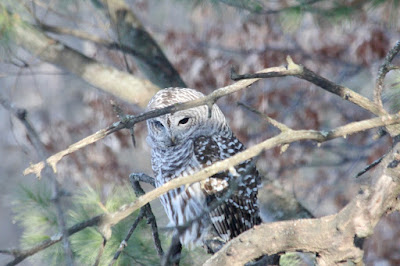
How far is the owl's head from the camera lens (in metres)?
2.95

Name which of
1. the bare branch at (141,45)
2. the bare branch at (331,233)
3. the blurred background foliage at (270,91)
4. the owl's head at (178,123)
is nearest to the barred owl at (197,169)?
the owl's head at (178,123)

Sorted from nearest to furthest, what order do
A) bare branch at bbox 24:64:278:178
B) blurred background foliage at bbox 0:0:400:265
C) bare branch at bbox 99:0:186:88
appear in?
1. bare branch at bbox 24:64:278:178
2. bare branch at bbox 99:0:186:88
3. blurred background foliage at bbox 0:0:400:265

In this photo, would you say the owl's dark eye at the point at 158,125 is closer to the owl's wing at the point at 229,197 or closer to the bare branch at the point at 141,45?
the owl's wing at the point at 229,197

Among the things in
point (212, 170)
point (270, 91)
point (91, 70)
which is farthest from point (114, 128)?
point (270, 91)

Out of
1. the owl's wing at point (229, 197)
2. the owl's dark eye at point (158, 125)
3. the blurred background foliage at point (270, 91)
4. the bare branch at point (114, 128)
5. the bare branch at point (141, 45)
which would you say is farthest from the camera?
the blurred background foliage at point (270, 91)

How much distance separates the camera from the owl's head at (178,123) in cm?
295

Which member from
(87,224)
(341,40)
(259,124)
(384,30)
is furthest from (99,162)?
(87,224)

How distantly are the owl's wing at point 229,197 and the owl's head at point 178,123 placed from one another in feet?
0.32

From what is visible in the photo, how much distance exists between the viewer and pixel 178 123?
3.01 metres

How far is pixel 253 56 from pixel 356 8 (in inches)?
82.2

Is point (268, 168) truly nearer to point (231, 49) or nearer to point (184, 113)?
point (231, 49)

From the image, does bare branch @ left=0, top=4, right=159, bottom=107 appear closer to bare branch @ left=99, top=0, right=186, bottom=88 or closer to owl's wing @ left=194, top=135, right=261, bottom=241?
bare branch @ left=99, top=0, right=186, bottom=88

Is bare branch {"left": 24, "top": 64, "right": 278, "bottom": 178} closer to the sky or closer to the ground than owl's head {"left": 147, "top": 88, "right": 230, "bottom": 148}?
closer to the ground

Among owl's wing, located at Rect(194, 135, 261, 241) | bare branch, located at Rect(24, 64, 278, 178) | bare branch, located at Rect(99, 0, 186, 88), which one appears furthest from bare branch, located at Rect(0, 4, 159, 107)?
bare branch, located at Rect(24, 64, 278, 178)
